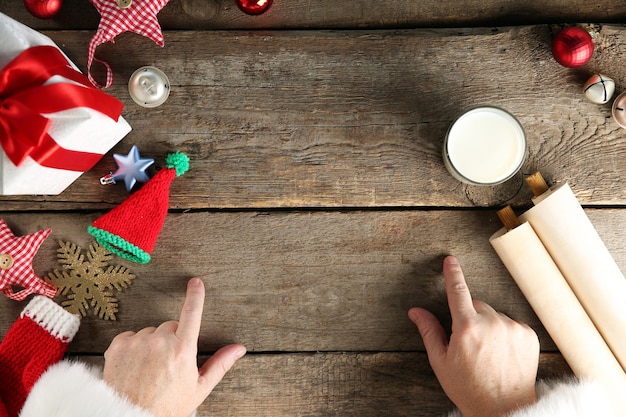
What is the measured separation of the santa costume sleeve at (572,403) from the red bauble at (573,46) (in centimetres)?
56

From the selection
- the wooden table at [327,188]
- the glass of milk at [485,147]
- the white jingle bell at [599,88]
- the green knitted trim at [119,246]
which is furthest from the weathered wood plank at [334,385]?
the white jingle bell at [599,88]

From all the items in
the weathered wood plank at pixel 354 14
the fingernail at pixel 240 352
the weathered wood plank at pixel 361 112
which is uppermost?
the weathered wood plank at pixel 354 14

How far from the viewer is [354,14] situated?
95 centimetres

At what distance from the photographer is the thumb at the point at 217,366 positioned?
90cm

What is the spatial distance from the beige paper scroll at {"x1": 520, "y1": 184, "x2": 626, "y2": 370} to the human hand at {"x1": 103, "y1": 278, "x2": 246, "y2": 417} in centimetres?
60

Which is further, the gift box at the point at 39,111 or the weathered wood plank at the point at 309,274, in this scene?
the weathered wood plank at the point at 309,274

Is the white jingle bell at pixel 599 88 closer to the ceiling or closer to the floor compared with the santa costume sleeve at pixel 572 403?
closer to the ceiling

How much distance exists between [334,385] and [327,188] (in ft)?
1.21

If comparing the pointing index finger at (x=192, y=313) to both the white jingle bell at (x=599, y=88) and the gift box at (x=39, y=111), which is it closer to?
the gift box at (x=39, y=111)

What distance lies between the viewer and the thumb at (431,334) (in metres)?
0.90

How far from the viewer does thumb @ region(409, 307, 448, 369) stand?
0.90 meters

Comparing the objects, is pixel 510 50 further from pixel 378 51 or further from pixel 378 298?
pixel 378 298

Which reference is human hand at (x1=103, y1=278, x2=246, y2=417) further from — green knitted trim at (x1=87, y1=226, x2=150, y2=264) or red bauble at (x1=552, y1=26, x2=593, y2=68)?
red bauble at (x1=552, y1=26, x2=593, y2=68)

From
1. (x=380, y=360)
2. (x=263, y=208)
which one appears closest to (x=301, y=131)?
(x=263, y=208)
